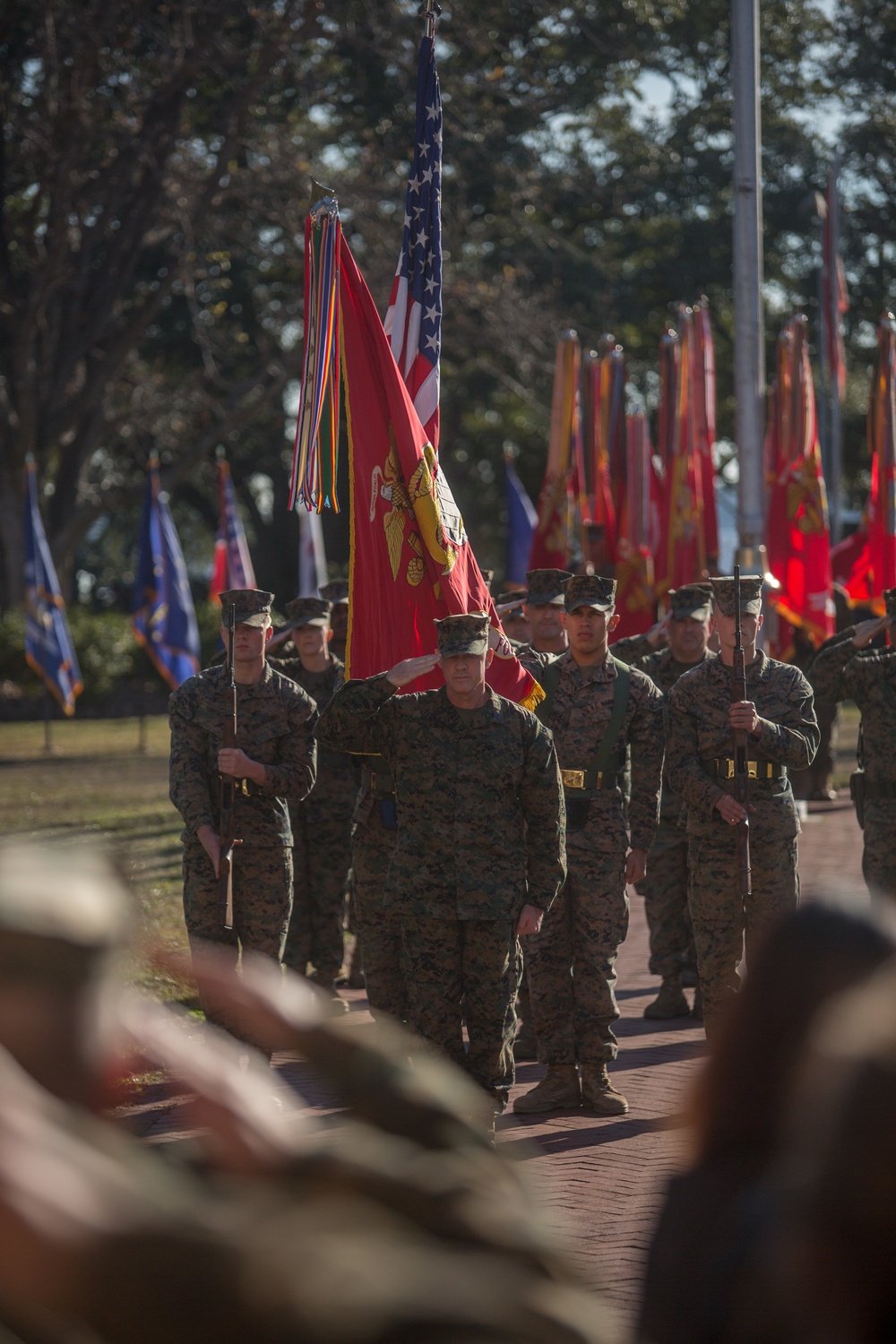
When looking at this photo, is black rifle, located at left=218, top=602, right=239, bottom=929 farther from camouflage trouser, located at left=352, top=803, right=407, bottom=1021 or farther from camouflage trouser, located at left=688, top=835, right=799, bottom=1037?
camouflage trouser, located at left=688, top=835, right=799, bottom=1037

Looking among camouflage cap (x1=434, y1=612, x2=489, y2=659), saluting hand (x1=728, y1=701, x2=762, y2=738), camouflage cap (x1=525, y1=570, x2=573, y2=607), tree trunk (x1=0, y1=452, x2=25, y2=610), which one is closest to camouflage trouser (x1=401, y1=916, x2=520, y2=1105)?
camouflage cap (x1=434, y1=612, x2=489, y2=659)

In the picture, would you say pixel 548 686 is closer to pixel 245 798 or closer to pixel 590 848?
pixel 590 848

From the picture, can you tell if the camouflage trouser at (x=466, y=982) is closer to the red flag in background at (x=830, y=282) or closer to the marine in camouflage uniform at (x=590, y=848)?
the marine in camouflage uniform at (x=590, y=848)

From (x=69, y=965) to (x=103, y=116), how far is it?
77.3 feet

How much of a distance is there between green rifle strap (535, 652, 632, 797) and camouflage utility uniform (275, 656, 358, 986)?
1950mm

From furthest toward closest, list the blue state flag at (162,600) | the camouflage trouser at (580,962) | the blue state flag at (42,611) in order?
1. the blue state flag at (162,600)
2. the blue state flag at (42,611)
3. the camouflage trouser at (580,962)

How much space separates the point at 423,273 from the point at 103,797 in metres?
10.8

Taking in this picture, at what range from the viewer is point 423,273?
8.01 metres

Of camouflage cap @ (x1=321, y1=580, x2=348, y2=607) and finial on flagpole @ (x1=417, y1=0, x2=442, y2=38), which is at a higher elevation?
finial on flagpole @ (x1=417, y1=0, x2=442, y2=38)

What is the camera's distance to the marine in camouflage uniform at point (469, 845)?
592cm

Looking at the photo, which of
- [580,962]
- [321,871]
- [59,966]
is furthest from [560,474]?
[59,966]

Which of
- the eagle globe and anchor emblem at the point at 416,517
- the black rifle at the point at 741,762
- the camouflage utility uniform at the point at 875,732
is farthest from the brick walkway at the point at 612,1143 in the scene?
the eagle globe and anchor emblem at the point at 416,517

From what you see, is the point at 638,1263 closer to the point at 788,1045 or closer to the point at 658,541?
the point at 788,1045

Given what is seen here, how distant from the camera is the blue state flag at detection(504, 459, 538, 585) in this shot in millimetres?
20109
